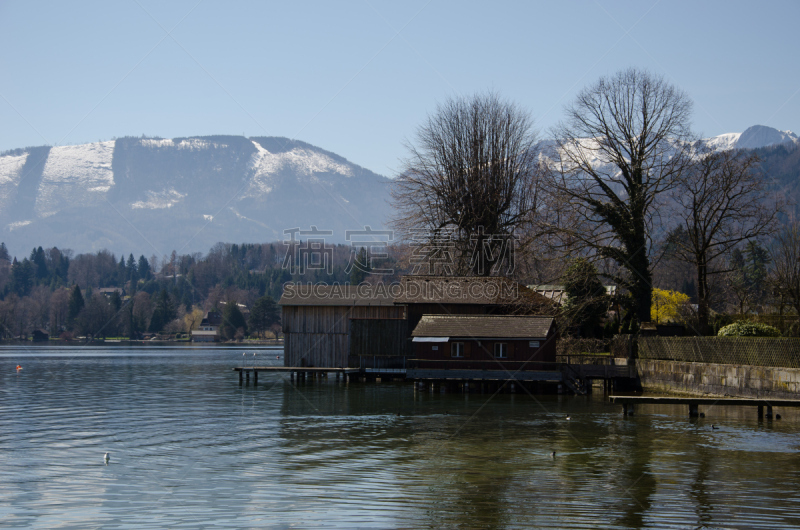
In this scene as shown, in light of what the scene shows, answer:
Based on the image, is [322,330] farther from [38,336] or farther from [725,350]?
[38,336]

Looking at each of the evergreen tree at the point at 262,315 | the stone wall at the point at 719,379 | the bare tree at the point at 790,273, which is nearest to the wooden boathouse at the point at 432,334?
the stone wall at the point at 719,379

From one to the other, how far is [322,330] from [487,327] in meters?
14.5

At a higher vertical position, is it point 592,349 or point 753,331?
point 753,331

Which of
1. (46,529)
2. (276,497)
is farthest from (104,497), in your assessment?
(276,497)

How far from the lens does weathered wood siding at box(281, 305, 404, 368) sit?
5381 cm

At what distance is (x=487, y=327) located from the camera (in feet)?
147

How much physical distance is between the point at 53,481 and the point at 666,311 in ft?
203

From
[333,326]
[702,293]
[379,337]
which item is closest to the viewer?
[702,293]

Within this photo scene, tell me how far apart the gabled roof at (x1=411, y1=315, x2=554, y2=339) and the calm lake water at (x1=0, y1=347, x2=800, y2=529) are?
6.16 meters

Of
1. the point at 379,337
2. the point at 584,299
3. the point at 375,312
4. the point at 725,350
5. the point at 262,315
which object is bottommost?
the point at 725,350

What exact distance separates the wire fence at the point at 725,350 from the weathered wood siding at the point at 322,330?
18.9m

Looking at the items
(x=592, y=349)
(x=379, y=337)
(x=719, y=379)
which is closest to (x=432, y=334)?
(x=379, y=337)

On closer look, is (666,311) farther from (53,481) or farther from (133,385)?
(53,481)

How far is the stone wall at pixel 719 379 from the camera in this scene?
104 ft
